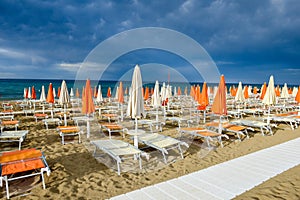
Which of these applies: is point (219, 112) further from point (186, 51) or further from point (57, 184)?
point (57, 184)

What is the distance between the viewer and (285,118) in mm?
8727

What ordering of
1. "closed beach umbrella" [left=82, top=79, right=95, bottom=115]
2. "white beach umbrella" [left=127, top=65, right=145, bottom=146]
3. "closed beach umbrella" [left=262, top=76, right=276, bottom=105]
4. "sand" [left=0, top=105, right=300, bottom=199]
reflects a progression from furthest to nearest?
"closed beach umbrella" [left=262, top=76, right=276, bottom=105]
"closed beach umbrella" [left=82, top=79, right=95, bottom=115]
"white beach umbrella" [left=127, top=65, right=145, bottom=146]
"sand" [left=0, top=105, right=300, bottom=199]

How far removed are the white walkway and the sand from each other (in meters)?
0.18

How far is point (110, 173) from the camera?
12.6ft

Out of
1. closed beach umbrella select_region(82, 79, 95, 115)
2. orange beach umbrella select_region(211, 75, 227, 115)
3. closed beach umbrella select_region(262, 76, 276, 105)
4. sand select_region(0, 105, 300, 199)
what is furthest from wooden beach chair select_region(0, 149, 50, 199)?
closed beach umbrella select_region(262, 76, 276, 105)

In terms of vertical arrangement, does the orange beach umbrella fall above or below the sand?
above

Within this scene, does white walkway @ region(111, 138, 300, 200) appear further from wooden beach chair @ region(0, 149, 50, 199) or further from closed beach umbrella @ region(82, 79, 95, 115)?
closed beach umbrella @ region(82, 79, 95, 115)

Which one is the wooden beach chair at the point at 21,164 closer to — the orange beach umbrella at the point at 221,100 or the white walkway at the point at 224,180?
the white walkway at the point at 224,180

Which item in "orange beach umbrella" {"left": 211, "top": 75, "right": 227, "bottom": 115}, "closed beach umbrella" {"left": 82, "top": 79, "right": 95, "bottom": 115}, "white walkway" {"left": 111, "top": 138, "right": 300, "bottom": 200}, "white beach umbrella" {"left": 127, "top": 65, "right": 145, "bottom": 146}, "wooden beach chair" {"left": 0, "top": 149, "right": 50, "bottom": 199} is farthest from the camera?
→ "closed beach umbrella" {"left": 82, "top": 79, "right": 95, "bottom": 115}

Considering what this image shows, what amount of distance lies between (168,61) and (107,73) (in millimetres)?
3095

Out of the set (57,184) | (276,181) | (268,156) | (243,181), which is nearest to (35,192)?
(57,184)

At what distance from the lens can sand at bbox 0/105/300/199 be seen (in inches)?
118

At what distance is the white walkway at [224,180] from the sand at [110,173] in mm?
180

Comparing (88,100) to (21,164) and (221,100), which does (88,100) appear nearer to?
(21,164)
